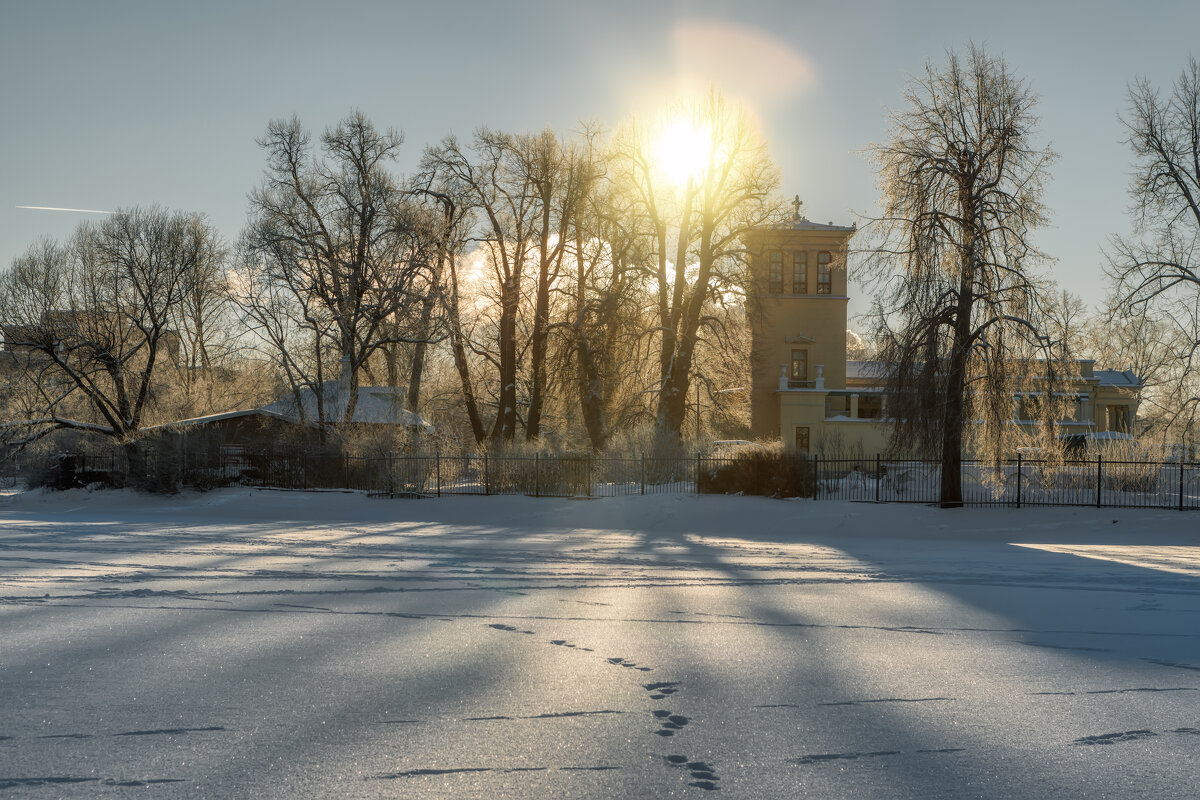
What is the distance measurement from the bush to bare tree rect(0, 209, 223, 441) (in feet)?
69.2

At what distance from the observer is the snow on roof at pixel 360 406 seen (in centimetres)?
3706

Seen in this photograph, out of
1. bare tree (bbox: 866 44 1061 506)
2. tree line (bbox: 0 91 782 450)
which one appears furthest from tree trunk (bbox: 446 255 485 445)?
bare tree (bbox: 866 44 1061 506)

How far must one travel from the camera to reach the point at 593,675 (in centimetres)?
727

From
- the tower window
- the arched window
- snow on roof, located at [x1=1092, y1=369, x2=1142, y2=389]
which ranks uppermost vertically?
the arched window

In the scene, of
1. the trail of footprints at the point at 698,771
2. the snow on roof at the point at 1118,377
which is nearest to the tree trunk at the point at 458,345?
the trail of footprints at the point at 698,771

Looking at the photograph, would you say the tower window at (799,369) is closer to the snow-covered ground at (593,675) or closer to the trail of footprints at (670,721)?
the snow-covered ground at (593,675)

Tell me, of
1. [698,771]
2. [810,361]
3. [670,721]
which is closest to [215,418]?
[810,361]

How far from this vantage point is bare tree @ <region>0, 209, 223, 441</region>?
34841 mm

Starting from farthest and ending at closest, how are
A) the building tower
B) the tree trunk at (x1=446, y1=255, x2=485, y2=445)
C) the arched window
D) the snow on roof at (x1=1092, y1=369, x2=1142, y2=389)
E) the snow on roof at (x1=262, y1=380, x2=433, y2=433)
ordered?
the snow on roof at (x1=1092, y1=369, x2=1142, y2=389) → the arched window → the building tower → the tree trunk at (x1=446, y1=255, x2=485, y2=445) → the snow on roof at (x1=262, y1=380, x2=433, y2=433)

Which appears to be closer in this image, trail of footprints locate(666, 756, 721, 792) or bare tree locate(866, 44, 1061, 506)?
trail of footprints locate(666, 756, 721, 792)

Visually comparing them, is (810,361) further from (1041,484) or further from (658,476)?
(1041,484)

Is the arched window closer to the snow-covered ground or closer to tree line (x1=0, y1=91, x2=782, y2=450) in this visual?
tree line (x1=0, y1=91, x2=782, y2=450)

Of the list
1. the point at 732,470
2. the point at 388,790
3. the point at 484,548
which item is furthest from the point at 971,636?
the point at 732,470

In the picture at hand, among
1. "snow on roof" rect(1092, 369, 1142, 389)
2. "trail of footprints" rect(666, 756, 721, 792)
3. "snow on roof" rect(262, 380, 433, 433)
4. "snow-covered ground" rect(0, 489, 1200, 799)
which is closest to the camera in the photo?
"trail of footprints" rect(666, 756, 721, 792)
